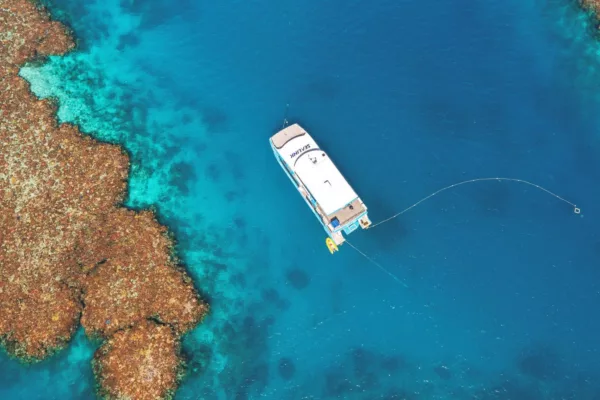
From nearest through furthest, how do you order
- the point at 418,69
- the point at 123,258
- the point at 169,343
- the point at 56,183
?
the point at 169,343 → the point at 123,258 → the point at 56,183 → the point at 418,69

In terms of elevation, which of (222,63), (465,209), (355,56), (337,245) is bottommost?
(337,245)

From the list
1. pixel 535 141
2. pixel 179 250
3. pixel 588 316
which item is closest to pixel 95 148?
pixel 179 250

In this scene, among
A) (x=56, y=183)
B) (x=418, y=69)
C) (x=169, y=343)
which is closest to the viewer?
(x=169, y=343)

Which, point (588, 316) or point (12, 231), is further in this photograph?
point (12, 231)

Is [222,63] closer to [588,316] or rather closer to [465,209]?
[465,209]

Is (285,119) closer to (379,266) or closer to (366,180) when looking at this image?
(366,180)

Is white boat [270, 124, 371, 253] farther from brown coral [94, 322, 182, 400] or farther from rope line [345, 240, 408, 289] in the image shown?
brown coral [94, 322, 182, 400]

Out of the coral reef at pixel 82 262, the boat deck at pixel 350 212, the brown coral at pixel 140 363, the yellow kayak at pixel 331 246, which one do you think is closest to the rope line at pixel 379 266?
the yellow kayak at pixel 331 246

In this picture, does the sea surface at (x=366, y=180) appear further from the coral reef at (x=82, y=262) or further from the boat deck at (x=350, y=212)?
the boat deck at (x=350, y=212)
